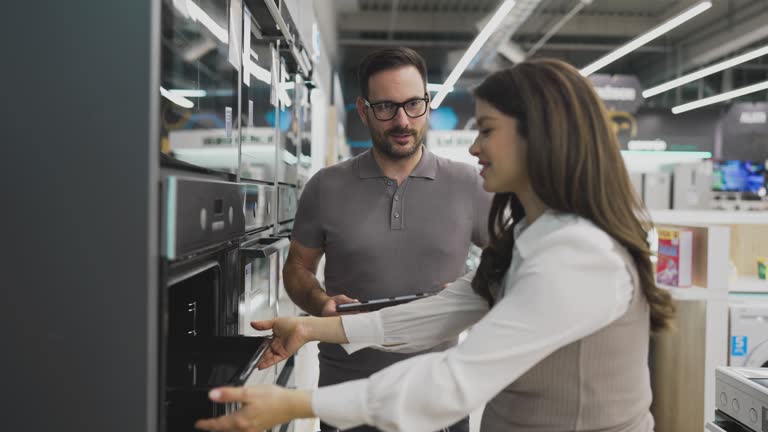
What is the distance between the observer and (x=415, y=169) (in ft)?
6.70

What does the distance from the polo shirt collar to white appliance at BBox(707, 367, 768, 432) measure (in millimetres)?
1174

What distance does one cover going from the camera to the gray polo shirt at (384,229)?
6.33 ft

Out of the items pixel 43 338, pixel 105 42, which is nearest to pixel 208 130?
pixel 105 42

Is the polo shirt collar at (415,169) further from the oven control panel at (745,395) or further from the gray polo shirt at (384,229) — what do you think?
the oven control panel at (745,395)

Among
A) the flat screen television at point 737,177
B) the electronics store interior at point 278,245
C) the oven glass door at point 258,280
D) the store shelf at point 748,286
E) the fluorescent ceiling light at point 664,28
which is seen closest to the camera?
the electronics store interior at point 278,245

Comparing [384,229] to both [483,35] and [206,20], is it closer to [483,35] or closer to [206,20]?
[206,20]

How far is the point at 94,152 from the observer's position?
0.88m

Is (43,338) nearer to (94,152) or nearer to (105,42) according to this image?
(94,152)

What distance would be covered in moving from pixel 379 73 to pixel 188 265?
1.06m

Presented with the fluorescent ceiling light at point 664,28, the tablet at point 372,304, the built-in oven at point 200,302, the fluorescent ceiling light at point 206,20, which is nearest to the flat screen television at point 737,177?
the fluorescent ceiling light at point 664,28

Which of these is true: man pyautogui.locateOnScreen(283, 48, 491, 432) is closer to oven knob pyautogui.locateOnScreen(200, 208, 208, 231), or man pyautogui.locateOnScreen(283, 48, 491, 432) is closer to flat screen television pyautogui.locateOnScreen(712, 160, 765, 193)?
oven knob pyautogui.locateOnScreen(200, 208, 208, 231)

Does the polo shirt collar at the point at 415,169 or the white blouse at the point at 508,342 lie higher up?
the polo shirt collar at the point at 415,169

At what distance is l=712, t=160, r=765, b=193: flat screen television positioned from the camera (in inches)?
554

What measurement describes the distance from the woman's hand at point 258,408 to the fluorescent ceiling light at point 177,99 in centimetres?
45
